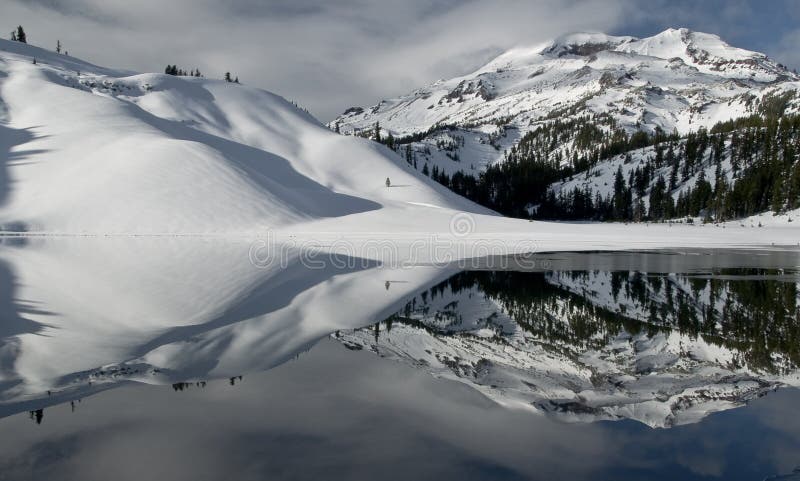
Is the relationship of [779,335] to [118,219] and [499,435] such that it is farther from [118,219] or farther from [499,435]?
[118,219]

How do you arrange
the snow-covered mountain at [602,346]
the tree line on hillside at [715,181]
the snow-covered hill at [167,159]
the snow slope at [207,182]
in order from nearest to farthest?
1. the snow-covered mountain at [602,346]
2. the snow slope at [207,182]
3. the snow-covered hill at [167,159]
4. the tree line on hillside at [715,181]

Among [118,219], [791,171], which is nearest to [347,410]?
[118,219]

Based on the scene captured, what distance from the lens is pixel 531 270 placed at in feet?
98.3

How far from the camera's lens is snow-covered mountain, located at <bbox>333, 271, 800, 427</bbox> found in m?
9.26

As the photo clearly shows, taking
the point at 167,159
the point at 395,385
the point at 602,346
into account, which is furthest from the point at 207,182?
the point at 395,385

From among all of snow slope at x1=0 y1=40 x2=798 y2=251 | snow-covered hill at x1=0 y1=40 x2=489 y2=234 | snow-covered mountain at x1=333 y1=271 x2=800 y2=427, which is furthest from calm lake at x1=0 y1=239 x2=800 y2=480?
snow-covered hill at x1=0 y1=40 x2=489 y2=234

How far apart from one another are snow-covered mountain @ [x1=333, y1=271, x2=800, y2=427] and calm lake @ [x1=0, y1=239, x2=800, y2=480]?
2.8 inches

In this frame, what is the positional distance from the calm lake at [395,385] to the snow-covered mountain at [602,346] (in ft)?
0.24

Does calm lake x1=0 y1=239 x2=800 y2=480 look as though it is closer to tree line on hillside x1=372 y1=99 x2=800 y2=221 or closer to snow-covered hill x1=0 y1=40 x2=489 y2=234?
snow-covered hill x1=0 y1=40 x2=489 y2=234

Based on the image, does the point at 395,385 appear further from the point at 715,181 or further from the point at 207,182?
the point at 715,181

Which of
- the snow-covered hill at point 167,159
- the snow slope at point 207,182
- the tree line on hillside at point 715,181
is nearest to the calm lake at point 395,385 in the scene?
the snow slope at point 207,182

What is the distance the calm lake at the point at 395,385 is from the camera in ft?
22.2

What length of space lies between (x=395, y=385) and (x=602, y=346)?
5994 millimetres

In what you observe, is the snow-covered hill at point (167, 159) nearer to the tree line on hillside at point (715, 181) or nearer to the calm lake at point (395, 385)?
the calm lake at point (395, 385)
